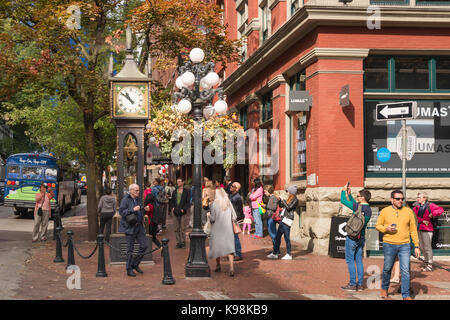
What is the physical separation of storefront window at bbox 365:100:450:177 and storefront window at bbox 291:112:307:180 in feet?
7.57

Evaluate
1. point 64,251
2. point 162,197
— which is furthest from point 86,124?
point 64,251

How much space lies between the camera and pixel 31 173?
30.9 m

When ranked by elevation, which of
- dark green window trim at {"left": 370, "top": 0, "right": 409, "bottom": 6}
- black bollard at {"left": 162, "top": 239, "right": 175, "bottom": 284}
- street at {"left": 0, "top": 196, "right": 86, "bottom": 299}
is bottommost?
street at {"left": 0, "top": 196, "right": 86, "bottom": 299}

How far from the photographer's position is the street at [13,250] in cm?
1070

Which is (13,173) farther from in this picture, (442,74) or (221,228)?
Answer: (442,74)

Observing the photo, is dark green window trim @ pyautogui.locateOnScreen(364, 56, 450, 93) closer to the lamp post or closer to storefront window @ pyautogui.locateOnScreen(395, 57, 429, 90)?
storefront window @ pyautogui.locateOnScreen(395, 57, 429, 90)

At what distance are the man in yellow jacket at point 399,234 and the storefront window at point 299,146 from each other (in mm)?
8368

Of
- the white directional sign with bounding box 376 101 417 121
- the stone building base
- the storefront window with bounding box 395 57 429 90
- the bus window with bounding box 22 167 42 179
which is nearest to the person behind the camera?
the white directional sign with bounding box 376 101 417 121

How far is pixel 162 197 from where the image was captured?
20391 millimetres

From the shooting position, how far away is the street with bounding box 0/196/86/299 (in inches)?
421

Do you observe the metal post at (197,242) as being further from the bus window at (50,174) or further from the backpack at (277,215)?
the bus window at (50,174)

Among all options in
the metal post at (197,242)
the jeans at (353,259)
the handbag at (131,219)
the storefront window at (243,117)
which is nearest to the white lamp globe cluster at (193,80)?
the metal post at (197,242)

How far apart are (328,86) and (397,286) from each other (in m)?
6.99

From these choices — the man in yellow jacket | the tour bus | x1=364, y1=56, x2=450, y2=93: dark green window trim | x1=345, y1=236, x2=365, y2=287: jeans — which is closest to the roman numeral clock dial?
x1=364, y1=56, x2=450, y2=93: dark green window trim
